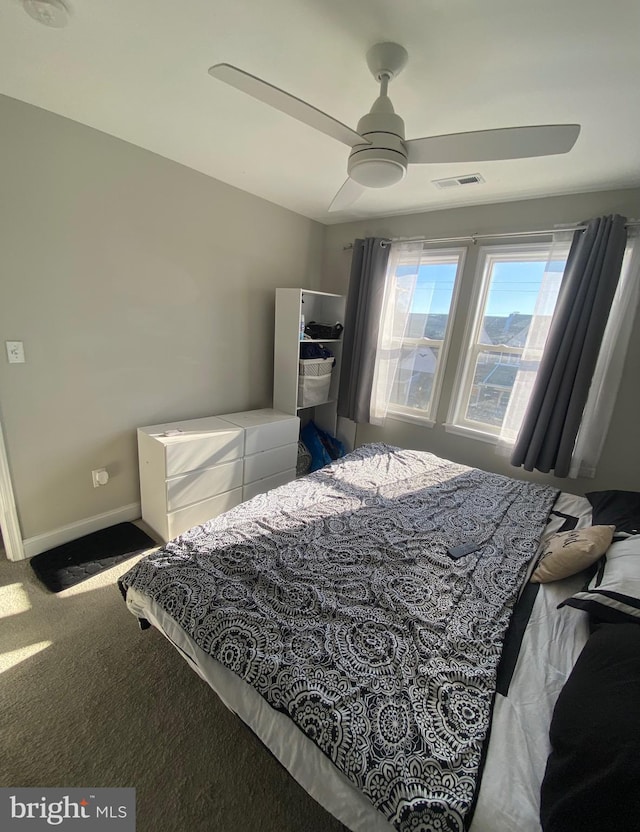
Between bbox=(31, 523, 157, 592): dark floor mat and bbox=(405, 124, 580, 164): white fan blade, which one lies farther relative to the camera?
bbox=(31, 523, 157, 592): dark floor mat

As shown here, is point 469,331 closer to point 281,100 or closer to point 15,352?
point 281,100

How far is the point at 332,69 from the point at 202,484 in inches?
90.1

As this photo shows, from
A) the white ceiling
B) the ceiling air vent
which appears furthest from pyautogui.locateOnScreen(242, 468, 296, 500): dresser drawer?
the ceiling air vent

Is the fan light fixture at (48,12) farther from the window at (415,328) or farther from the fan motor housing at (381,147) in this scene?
the window at (415,328)

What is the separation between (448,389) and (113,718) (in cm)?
287

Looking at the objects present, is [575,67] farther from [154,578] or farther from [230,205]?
[154,578]

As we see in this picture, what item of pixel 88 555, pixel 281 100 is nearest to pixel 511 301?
pixel 281 100

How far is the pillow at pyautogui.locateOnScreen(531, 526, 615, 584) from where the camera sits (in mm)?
1315

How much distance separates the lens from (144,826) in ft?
3.38

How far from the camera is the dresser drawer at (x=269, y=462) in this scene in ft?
8.90

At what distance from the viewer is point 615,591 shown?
1104 millimetres

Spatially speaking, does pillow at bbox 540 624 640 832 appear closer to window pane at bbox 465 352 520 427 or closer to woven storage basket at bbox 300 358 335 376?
window pane at bbox 465 352 520 427

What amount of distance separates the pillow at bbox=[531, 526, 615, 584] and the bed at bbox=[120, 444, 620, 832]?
0.15 ft

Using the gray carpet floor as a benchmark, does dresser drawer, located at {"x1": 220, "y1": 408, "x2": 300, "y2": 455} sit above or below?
above
